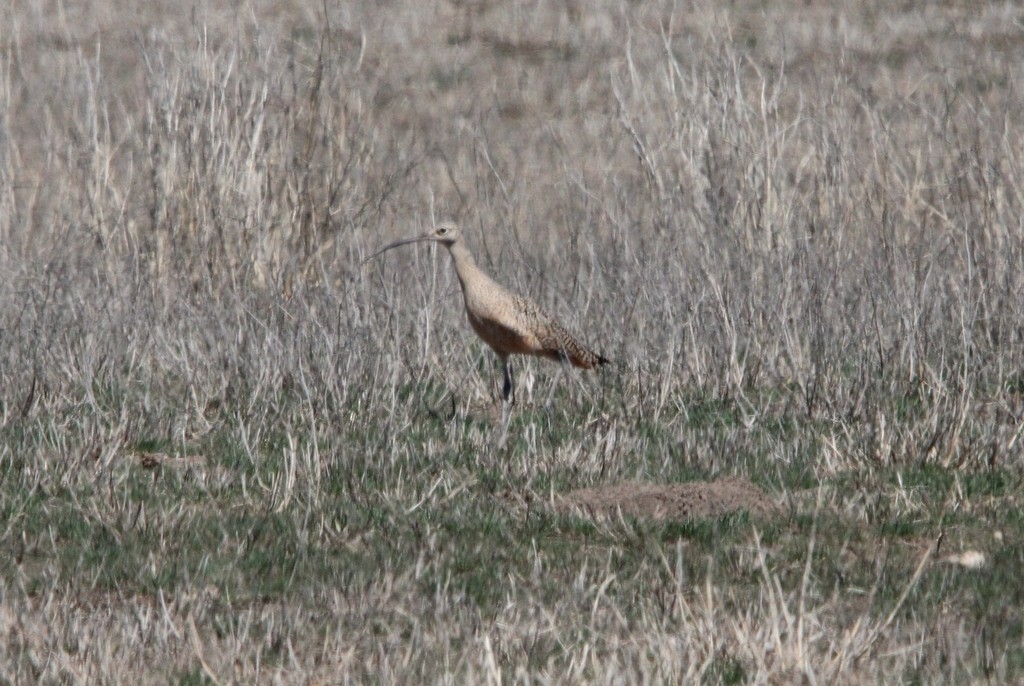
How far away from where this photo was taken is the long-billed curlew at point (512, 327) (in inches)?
267

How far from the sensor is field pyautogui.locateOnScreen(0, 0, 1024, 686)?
3.75m

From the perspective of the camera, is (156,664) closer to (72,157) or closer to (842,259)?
(842,259)

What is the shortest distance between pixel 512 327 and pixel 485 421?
56cm

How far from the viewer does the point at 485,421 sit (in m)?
6.41

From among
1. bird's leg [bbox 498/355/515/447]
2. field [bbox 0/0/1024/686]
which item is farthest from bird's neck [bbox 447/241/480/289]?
bird's leg [bbox 498/355/515/447]

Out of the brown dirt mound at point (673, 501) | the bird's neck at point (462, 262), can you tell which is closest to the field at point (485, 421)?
the brown dirt mound at point (673, 501)

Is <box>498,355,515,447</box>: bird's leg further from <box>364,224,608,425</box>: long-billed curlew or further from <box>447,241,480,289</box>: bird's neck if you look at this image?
<box>447,241,480,289</box>: bird's neck

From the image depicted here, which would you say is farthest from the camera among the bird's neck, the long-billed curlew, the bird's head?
the bird's head

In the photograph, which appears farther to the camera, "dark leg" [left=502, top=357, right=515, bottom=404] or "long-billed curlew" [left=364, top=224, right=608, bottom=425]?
"long-billed curlew" [left=364, top=224, right=608, bottom=425]

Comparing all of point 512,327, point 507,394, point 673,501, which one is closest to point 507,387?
point 507,394

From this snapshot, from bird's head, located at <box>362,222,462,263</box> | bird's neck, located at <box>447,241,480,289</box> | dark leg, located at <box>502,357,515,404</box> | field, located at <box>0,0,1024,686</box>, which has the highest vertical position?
bird's head, located at <box>362,222,462,263</box>

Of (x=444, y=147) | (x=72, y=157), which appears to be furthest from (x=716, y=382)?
(x=444, y=147)

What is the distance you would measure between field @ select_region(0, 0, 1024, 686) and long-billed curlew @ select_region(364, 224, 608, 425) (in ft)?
0.51

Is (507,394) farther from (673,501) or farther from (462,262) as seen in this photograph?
(673,501)
